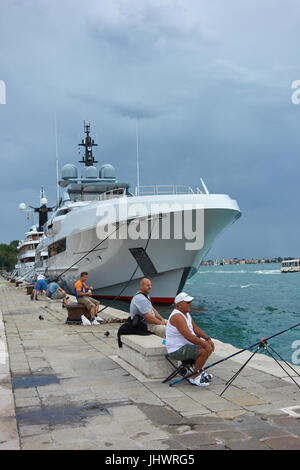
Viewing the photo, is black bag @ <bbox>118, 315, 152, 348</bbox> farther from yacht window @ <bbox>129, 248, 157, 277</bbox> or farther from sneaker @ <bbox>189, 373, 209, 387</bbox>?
yacht window @ <bbox>129, 248, 157, 277</bbox>

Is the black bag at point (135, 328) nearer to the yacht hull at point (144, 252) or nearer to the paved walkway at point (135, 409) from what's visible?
the paved walkway at point (135, 409)

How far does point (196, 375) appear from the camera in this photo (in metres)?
5.97

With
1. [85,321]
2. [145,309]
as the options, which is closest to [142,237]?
[85,321]

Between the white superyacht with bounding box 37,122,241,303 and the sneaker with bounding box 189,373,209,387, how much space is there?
1306cm

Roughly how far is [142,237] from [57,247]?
801cm

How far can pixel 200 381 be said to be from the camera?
233 inches

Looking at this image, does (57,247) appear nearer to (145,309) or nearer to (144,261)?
(144,261)

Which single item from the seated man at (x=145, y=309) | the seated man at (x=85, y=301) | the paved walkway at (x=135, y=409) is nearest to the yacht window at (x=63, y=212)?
the seated man at (x=85, y=301)

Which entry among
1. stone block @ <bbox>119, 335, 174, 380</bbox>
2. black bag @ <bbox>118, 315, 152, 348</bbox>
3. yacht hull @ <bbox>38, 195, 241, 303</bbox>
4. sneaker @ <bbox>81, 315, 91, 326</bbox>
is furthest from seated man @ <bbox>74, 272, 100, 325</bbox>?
yacht hull @ <bbox>38, 195, 241, 303</bbox>

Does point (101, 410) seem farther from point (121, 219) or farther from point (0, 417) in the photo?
point (121, 219)

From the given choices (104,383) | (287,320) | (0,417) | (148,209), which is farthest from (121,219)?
(0,417)

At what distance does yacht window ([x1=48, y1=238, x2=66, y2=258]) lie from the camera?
25.5 metres

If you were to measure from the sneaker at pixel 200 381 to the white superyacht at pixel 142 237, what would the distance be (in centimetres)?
1306
